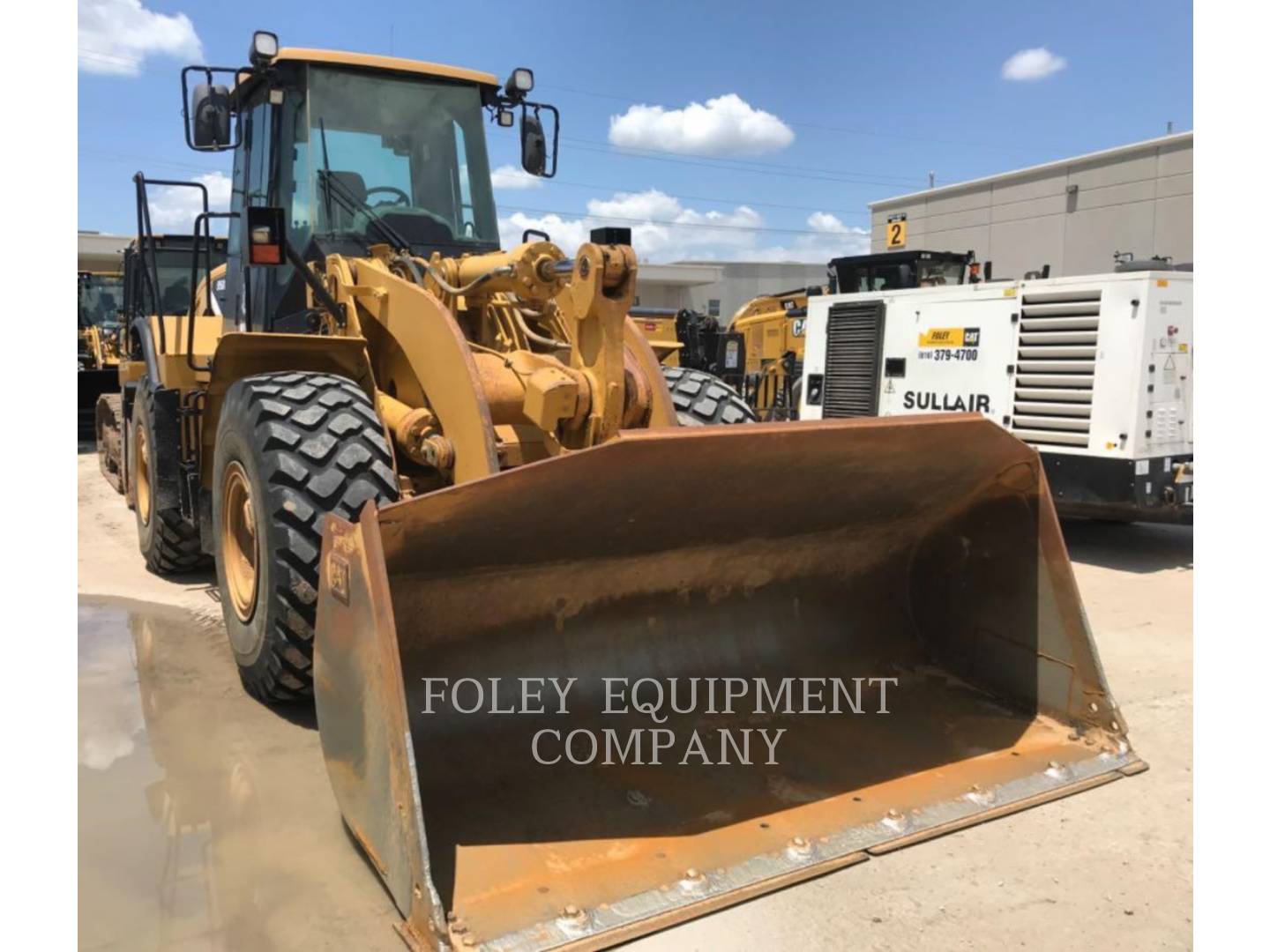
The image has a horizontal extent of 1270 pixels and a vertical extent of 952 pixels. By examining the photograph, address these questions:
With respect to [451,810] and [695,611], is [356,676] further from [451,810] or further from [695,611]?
[695,611]

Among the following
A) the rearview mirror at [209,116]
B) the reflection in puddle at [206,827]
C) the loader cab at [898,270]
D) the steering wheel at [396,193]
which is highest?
the loader cab at [898,270]

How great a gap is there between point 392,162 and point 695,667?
113 inches

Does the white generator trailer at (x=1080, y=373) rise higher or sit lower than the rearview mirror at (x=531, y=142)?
lower

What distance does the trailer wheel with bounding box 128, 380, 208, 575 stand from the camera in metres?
5.48

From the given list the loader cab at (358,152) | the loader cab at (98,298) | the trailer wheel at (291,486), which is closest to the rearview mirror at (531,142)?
the loader cab at (358,152)

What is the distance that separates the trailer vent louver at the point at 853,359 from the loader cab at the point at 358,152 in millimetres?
4452

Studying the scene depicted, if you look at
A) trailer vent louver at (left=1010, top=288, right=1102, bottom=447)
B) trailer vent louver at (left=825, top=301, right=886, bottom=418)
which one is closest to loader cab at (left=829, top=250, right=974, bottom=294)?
trailer vent louver at (left=825, top=301, right=886, bottom=418)

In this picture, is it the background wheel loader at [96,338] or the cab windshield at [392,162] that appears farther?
the background wheel loader at [96,338]

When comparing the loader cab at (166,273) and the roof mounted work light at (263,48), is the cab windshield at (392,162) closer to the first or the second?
the roof mounted work light at (263,48)

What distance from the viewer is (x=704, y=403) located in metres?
4.71

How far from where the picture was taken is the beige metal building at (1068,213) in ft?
73.5

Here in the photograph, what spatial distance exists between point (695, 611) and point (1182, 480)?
4.94 m

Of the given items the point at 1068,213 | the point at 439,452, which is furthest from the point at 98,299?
the point at 1068,213

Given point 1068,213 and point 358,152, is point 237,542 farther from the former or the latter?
point 1068,213
